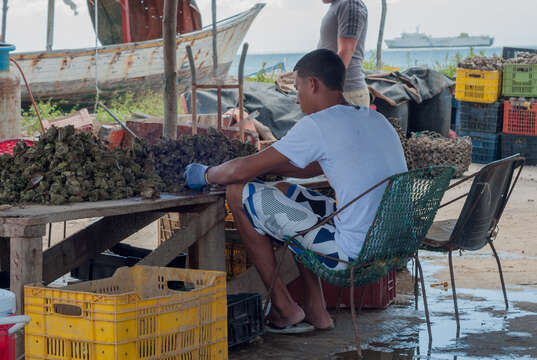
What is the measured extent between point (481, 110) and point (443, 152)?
1.94 m

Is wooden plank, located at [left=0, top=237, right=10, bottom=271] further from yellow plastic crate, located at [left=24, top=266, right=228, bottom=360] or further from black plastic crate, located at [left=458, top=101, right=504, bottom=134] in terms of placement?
black plastic crate, located at [left=458, top=101, right=504, bottom=134]

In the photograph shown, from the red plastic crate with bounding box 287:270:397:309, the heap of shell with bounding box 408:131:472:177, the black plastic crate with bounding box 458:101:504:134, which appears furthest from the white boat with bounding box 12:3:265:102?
the red plastic crate with bounding box 287:270:397:309

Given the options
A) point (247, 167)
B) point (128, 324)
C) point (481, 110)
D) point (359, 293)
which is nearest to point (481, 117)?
point (481, 110)

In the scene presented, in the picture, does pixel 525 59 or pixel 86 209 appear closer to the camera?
pixel 86 209

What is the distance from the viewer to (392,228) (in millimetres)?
3857

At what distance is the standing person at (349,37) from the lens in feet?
19.0

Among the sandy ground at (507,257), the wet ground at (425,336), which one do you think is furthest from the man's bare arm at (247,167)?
the sandy ground at (507,257)

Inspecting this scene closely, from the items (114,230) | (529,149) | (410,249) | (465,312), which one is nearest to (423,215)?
(410,249)

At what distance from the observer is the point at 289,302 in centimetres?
420

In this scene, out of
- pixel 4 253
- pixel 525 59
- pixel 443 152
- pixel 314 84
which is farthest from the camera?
pixel 525 59

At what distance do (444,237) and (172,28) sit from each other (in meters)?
2.53

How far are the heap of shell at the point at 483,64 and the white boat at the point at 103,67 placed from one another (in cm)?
1044

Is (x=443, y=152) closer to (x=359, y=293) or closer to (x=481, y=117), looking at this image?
(x=481, y=117)

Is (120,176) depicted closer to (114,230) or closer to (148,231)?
(114,230)
